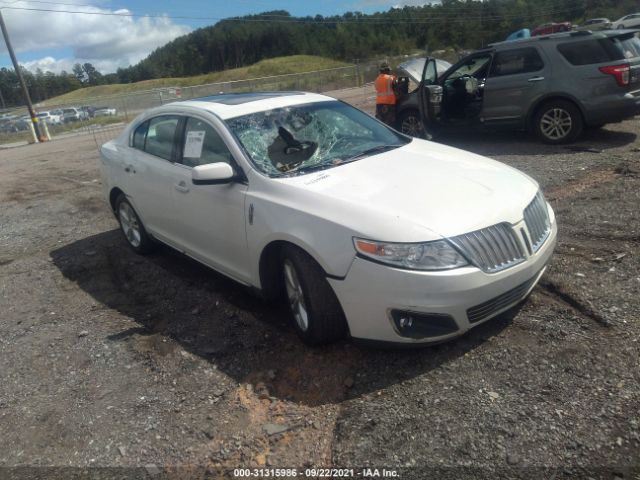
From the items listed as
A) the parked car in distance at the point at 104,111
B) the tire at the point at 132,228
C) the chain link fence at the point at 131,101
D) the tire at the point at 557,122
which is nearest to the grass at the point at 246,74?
the chain link fence at the point at 131,101

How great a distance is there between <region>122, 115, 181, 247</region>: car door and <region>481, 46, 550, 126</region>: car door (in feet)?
20.0

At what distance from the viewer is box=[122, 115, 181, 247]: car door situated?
4.69 m

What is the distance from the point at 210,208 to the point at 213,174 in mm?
469

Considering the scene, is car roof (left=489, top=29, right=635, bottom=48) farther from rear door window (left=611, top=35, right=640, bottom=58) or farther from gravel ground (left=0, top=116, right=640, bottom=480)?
gravel ground (left=0, top=116, right=640, bottom=480)

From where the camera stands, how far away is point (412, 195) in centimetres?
327

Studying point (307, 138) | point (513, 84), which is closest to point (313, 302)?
point (307, 138)

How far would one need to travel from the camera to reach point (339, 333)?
338 centimetres

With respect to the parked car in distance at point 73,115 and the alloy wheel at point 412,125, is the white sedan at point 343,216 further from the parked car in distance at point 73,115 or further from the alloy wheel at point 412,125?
the parked car in distance at point 73,115

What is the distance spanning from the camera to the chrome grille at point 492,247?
2930mm

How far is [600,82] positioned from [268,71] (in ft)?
223

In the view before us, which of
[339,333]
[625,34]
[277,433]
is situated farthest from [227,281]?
[625,34]

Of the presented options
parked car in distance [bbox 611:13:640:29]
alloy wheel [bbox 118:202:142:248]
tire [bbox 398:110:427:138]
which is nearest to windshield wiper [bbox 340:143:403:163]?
alloy wheel [bbox 118:202:142:248]

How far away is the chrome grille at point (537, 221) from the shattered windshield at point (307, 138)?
1285 millimetres

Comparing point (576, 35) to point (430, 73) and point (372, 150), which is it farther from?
point (372, 150)
